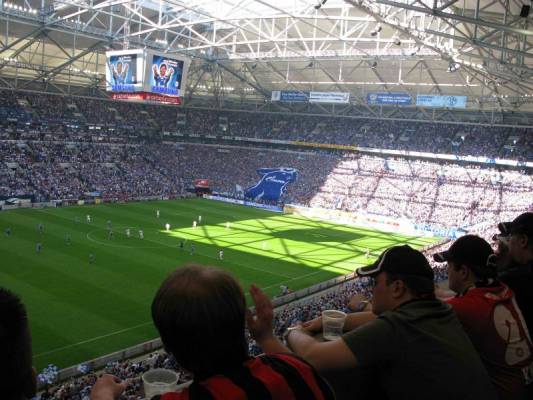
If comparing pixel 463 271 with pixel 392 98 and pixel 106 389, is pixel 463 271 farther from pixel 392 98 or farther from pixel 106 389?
pixel 392 98

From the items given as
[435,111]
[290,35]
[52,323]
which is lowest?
[52,323]

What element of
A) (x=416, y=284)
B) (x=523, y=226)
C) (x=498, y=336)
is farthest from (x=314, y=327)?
(x=523, y=226)

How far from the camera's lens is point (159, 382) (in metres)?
2.59

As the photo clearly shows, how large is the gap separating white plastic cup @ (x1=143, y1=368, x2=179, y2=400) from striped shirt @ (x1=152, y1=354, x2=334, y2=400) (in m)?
0.55

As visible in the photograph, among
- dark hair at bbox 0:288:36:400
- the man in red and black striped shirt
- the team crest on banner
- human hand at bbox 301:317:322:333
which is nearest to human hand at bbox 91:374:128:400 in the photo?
dark hair at bbox 0:288:36:400

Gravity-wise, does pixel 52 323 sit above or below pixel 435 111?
below

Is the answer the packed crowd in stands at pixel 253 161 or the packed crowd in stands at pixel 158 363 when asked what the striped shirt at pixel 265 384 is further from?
the packed crowd in stands at pixel 253 161

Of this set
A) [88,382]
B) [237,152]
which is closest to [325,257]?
[88,382]

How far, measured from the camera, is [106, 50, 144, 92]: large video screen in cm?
3675

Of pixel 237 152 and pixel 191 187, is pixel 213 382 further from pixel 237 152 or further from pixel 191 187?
pixel 237 152

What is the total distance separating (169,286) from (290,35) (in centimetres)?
4734

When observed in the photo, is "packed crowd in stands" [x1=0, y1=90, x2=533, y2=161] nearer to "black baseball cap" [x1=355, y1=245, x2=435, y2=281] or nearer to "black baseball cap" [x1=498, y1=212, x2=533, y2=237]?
"black baseball cap" [x1=498, y1=212, x2=533, y2=237]

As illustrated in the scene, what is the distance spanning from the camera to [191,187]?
62.8 metres

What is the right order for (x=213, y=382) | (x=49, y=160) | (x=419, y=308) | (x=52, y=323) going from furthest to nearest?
(x=49, y=160) < (x=52, y=323) < (x=419, y=308) < (x=213, y=382)
